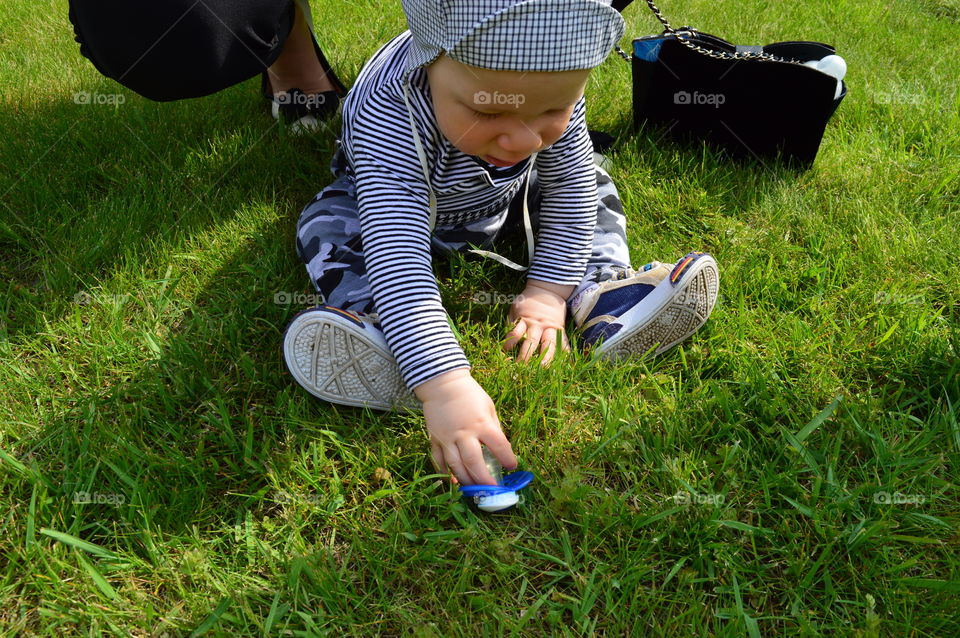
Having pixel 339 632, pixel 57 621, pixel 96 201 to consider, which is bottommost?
pixel 339 632

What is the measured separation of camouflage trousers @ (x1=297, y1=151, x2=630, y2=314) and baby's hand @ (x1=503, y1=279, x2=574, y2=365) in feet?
0.30

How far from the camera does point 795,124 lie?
8.13 feet

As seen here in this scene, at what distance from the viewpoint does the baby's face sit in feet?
4.64

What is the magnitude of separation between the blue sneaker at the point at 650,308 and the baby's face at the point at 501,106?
50cm

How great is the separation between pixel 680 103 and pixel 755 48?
348 mm

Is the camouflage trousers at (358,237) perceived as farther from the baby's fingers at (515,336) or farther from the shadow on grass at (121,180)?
the shadow on grass at (121,180)

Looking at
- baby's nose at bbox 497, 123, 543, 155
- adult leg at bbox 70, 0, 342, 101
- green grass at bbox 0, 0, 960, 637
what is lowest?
green grass at bbox 0, 0, 960, 637

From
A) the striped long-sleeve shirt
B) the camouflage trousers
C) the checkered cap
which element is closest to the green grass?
the camouflage trousers

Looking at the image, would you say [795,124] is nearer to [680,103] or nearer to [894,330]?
[680,103]

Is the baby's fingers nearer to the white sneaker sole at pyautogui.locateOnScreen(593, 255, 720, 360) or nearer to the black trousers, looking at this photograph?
the white sneaker sole at pyautogui.locateOnScreen(593, 255, 720, 360)

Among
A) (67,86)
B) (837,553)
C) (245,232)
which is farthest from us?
(67,86)

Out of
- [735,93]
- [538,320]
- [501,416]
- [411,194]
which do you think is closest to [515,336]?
[538,320]

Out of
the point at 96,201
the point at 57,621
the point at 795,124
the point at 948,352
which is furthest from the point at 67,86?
the point at 948,352

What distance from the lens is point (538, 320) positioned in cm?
191
